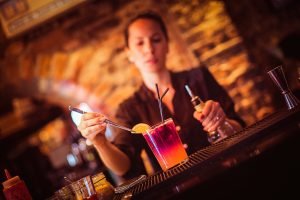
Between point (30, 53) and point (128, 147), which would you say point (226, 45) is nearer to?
point (128, 147)

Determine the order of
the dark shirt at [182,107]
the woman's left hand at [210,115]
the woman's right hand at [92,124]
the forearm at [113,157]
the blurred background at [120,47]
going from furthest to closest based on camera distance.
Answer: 1. the blurred background at [120,47]
2. the dark shirt at [182,107]
3. the forearm at [113,157]
4. the woman's left hand at [210,115]
5. the woman's right hand at [92,124]

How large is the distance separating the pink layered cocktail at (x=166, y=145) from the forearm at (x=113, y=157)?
507mm

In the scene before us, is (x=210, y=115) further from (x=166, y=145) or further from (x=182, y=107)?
(x=182, y=107)

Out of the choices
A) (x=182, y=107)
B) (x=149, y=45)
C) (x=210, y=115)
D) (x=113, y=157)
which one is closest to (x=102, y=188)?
(x=113, y=157)

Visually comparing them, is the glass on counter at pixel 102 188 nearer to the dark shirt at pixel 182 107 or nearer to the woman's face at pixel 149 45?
the dark shirt at pixel 182 107

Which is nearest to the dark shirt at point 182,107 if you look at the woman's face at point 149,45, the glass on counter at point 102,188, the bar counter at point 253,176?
the woman's face at point 149,45

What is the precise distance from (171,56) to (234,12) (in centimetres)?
68

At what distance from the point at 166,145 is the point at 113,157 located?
660 mm

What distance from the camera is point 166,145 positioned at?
1709 millimetres

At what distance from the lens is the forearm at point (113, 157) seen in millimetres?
2156

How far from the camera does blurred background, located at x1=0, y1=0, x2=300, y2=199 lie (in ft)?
9.59

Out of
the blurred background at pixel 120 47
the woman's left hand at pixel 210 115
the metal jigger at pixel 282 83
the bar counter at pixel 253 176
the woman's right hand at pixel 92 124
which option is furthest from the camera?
the blurred background at pixel 120 47

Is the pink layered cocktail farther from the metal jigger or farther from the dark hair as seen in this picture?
the dark hair

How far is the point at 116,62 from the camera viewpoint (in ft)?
10.00
